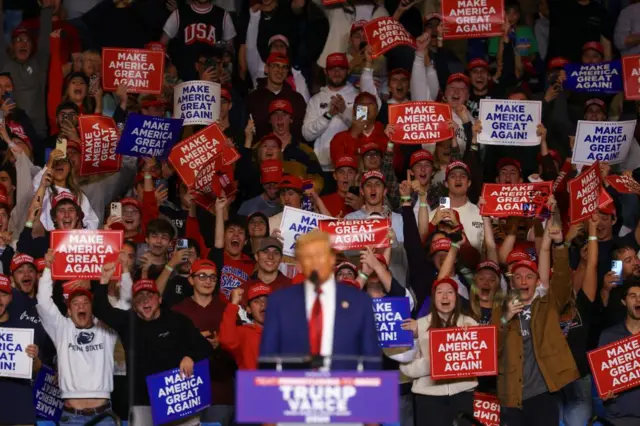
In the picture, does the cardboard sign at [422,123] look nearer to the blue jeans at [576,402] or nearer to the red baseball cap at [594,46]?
the red baseball cap at [594,46]

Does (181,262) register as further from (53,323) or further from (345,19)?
(345,19)

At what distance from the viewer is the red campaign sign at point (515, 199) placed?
11633 mm

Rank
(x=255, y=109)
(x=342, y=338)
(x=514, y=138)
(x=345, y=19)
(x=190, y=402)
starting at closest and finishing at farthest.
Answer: (x=342, y=338)
(x=190, y=402)
(x=514, y=138)
(x=255, y=109)
(x=345, y=19)

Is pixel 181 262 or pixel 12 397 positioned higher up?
pixel 181 262

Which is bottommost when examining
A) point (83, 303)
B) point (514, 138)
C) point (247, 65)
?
point (83, 303)

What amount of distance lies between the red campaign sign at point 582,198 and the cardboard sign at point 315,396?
16.1ft

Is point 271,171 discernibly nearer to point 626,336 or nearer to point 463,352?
point 463,352

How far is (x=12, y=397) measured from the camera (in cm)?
1042

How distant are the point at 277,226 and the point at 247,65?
122 inches

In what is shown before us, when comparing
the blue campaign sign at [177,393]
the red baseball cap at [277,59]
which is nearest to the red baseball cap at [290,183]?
the red baseball cap at [277,59]

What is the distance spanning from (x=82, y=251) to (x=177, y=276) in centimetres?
96

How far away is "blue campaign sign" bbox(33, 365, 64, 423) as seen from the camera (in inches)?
422

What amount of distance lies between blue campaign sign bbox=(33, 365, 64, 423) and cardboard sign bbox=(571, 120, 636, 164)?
4654 millimetres

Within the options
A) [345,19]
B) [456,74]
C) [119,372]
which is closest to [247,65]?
[345,19]
